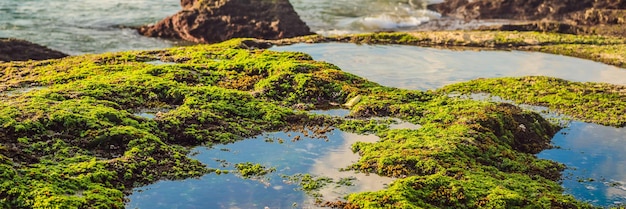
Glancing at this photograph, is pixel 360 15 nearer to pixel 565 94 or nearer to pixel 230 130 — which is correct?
pixel 565 94

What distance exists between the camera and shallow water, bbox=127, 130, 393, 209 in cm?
1042

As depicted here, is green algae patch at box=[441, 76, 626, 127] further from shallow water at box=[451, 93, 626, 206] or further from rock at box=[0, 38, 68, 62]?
rock at box=[0, 38, 68, 62]

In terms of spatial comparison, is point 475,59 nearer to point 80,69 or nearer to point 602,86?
point 602,86

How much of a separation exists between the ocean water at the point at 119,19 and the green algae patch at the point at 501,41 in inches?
460

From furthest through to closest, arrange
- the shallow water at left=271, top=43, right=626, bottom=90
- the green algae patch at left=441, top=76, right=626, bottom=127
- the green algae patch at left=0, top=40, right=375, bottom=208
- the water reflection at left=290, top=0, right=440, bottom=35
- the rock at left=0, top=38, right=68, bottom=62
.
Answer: the water reflection at left=290, top=0, right=440, bottom=35 < the rock at left=0, top=38, right=68, bottom=62 < the shallow water at left=271, top=43, right=626, bottom=90 < the green algae patch at left=441, top=76, right=626, bottom=127 < the green algae patch at left=0, top=40, right=375, bottom=208

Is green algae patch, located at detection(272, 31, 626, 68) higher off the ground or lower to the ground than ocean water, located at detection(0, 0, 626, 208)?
higher

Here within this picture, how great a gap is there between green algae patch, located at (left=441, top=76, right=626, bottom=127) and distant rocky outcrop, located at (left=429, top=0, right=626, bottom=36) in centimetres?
1104

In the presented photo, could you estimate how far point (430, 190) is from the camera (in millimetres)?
10812

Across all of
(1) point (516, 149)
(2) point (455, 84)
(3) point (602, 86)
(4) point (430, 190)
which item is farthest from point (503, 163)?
(3) point (602, 86)

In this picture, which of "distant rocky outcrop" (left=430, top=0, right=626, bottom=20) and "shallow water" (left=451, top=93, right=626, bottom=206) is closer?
"shallow water" (left=451, top=93, right=626, bottom=206)

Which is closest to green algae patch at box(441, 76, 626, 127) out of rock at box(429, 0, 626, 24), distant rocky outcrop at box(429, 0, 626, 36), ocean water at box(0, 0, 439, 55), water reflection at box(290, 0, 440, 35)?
distant rocky outcrop at box(429, 0, 626, 36)

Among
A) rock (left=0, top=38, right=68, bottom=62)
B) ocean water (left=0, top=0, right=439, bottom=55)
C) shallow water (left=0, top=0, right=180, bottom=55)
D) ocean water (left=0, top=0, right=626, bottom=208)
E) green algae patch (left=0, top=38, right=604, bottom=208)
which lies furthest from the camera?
ocean water (left=0, top=0, right=439, bottom=55)

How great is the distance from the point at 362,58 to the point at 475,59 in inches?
152

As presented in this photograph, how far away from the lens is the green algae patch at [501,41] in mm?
23602
